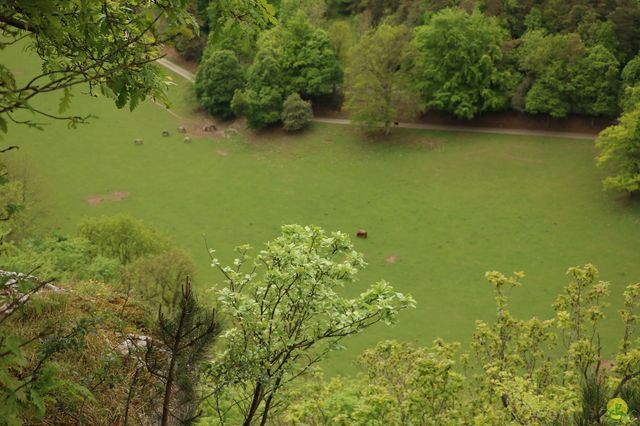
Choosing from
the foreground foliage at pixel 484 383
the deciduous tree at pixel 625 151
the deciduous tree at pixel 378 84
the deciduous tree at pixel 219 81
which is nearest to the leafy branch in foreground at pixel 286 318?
the foreground foliage at pixel 484 383

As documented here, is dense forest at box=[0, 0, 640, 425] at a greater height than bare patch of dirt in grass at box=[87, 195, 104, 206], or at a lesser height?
greater

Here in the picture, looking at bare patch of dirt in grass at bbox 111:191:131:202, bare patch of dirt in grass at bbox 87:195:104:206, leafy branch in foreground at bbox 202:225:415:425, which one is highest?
leafy branch in foreground at bbox 202:225:415:425

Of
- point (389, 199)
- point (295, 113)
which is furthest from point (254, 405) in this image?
point (295, 113)

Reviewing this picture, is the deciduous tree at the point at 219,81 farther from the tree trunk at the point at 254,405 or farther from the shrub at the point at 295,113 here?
the tree trunk at the point at 254,405

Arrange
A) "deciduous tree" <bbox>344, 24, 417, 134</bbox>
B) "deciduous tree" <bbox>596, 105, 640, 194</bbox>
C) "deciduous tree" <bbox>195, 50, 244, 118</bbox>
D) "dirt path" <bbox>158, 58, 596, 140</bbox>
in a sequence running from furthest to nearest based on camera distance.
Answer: "deciduous tree" <bbox>195, 50, 244, 118</bbox> < "deciduous tree" <bbox>344, 24, 417, 134</bbox> < "dirt path" <bbox>158, 58, 596, 140</bbox> < "deciduous tree" <bbox>596, 105, 640, 194</bbox>

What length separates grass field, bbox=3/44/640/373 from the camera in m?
33.5

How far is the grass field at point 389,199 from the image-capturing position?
33.5m

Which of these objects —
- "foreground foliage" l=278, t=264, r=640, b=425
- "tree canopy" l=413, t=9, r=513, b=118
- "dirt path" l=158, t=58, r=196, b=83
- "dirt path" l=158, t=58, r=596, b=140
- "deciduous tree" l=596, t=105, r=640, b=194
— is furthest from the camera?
"dirt path" l=158, t=58, r=196, b=83

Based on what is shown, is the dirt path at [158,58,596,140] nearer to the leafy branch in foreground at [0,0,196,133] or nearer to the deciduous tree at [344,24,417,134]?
the deciduous tree at [344,24,417,134]

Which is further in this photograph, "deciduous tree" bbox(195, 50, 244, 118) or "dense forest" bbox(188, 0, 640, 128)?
"deciduous tree" bbox(195, 50, 244, 118)

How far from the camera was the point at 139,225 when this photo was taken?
31.2 m

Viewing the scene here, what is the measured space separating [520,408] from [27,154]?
42.0m

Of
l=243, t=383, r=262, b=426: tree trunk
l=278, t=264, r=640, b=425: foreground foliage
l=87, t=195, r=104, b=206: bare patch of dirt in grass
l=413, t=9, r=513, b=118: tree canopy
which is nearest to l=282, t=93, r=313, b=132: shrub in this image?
l=413, t=9, r=513, b=118: tree canopy

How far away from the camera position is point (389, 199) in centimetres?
4178
